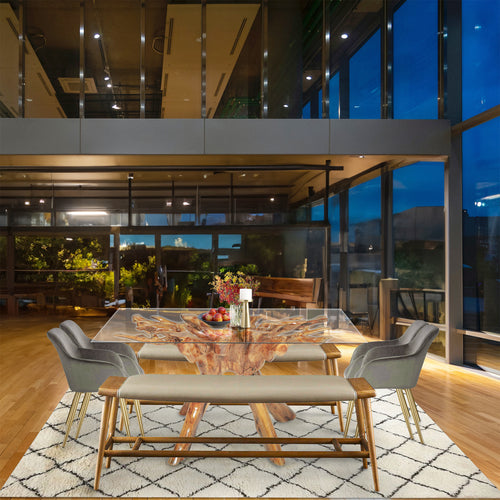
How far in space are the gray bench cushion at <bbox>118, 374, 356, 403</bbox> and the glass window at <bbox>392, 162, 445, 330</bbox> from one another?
3.50 metres

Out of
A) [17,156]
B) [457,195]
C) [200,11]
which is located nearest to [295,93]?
[200,11]

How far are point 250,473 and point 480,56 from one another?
16.5 feet

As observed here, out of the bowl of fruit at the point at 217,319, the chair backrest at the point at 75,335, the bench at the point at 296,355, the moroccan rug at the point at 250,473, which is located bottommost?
the moroccan rug at the point at 250,473

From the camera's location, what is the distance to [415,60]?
585 cm

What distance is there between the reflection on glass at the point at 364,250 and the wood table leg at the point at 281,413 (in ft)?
Answer: 10.0

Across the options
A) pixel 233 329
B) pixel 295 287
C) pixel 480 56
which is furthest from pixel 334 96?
pixel 233 329

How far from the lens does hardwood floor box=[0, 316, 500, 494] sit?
308 centimetres

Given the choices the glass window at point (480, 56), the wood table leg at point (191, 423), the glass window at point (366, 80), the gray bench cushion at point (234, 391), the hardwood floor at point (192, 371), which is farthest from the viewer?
the glass window at point (366, 80)

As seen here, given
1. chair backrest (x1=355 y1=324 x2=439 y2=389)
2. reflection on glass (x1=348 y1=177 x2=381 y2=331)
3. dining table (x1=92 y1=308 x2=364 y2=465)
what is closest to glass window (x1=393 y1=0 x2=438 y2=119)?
reflection on glass (x1=348 y1=177 x2=381 y2=331)

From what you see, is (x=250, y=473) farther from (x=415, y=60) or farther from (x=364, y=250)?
(x=415, y=60)

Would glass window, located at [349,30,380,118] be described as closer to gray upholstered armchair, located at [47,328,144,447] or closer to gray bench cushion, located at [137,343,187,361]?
gray bench cushion, located at [137,343,187,361]

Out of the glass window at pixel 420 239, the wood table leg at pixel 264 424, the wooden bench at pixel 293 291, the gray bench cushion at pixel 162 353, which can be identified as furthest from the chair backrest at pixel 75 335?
the glass window at pixel 420 239

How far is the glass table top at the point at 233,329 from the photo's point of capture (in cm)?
300

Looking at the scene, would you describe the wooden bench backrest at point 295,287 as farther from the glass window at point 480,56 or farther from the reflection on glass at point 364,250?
the glass window at point 480,56
